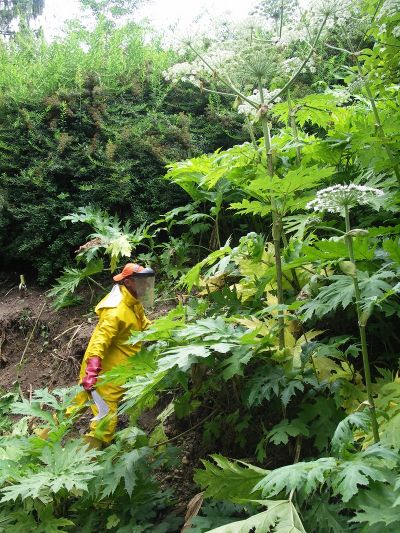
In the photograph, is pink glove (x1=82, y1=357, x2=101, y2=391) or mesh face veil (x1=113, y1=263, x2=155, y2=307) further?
mesh face veil (x1=113, y1=263, x2=155, y2=307)

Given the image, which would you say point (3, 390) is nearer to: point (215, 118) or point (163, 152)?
point (163, 152)

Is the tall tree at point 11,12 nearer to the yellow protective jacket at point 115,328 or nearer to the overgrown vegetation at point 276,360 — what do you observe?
the yellow protective jacket at point 115,328

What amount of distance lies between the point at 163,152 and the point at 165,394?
12.6ft

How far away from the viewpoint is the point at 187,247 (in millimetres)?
6777

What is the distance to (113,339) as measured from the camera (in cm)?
467

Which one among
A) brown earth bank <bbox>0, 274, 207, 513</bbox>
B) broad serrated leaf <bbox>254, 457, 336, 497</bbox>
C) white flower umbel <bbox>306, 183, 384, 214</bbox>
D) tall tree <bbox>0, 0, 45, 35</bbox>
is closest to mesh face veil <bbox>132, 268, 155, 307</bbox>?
brown earth bank <bbox>0, 274, 207, 513</bbox>

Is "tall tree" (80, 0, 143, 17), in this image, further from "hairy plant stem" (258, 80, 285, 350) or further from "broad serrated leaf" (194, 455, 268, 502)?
"broad serrated leaf" (194, 455, 268, 502)

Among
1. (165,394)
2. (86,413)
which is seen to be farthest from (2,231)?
(165,394)

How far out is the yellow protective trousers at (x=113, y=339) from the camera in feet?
14.8

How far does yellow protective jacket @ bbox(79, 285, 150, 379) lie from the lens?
178 inches

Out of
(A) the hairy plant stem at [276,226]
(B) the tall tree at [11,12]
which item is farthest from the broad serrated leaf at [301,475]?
(B) the tall tree at [11,12]

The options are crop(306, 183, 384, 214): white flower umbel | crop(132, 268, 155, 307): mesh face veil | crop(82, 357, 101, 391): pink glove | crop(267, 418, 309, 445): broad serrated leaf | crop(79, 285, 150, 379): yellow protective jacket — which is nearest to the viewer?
crop(306, 183, 384, 214): white flower umbel

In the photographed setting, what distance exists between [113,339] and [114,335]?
0.08 metres

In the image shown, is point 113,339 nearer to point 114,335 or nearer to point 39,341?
point 114,335
